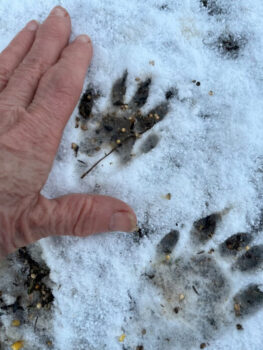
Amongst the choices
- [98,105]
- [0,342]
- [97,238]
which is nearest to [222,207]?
[97,238]

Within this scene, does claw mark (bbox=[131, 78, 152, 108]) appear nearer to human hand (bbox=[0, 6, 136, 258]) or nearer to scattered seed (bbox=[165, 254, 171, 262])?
human hand (bbox=[0, 6, 136, 258])

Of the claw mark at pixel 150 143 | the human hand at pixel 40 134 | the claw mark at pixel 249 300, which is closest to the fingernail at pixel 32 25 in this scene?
the human hand at pixel 40 134

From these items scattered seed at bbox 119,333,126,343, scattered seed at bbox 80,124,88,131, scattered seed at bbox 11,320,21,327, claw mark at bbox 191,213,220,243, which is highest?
scattered seed at bbox 80,124,88,131

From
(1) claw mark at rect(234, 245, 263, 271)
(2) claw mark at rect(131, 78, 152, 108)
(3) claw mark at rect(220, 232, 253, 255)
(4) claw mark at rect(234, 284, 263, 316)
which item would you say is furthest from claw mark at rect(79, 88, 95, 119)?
(4) claw mark at rect(234, 284, 263, 316)

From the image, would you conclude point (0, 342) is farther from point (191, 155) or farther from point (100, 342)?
point (191, 155)

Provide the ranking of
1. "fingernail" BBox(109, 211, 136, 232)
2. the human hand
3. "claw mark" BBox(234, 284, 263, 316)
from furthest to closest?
"claw mark" BBox(234, 284, 263, 316) < "fingernail" BBox(109, 211, 136, 232) < the human hand

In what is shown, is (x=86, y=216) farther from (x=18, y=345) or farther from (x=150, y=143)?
(x=18, y=345)

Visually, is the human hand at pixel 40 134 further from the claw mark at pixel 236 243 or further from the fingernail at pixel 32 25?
the claw mark at pixel 236 243
